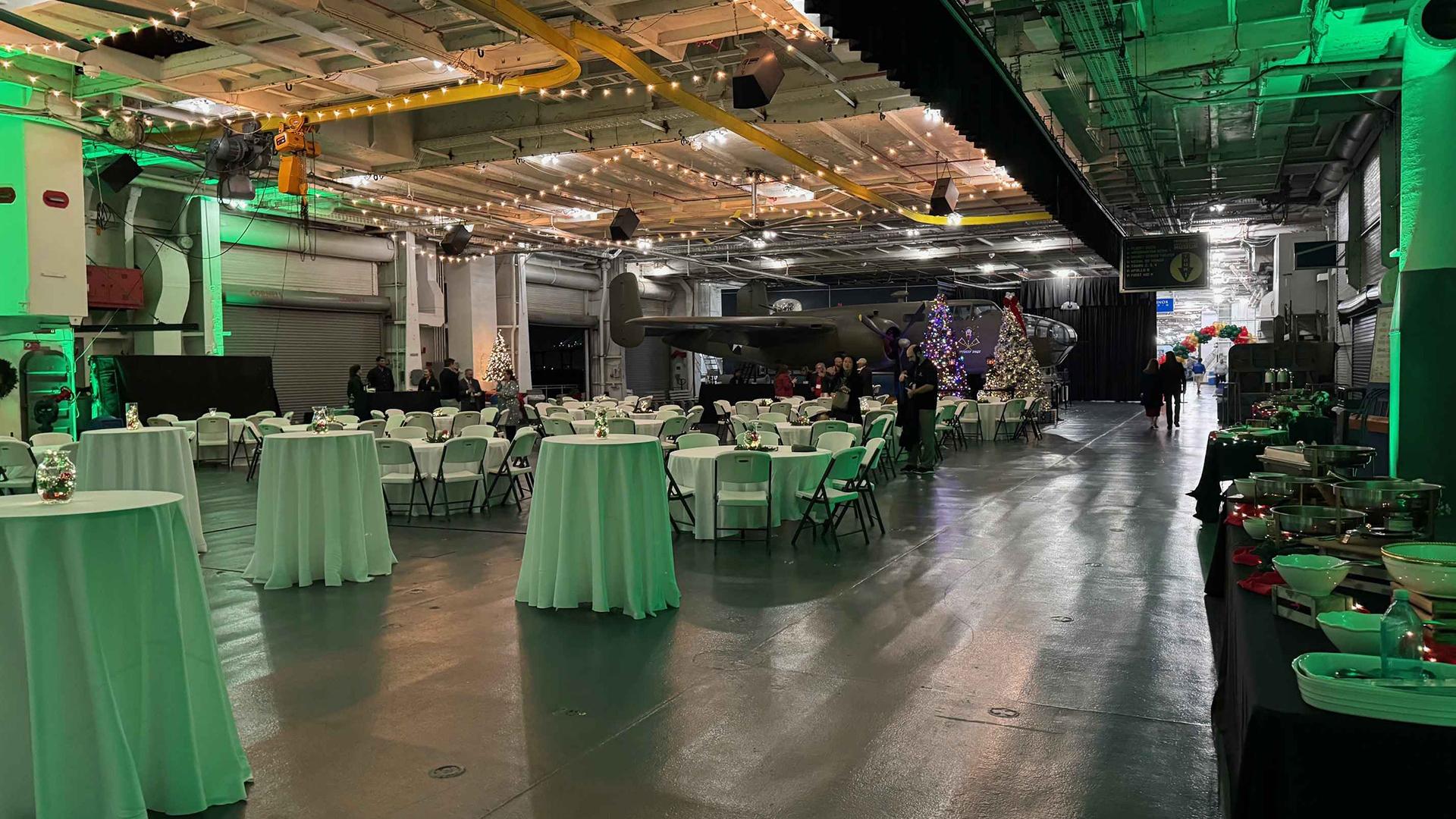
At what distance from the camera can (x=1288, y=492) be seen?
305 cm

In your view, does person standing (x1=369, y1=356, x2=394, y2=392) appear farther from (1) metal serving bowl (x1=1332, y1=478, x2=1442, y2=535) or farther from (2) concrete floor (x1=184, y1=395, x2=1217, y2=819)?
(1) metal serving bowl (x1=1332, y1=478, x2=1442, y2=535)

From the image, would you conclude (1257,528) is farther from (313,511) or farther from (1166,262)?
(1166,262)

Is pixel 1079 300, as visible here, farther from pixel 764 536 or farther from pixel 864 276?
pixel 764 536

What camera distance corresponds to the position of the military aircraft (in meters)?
20.1

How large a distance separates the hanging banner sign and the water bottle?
14.0 meters

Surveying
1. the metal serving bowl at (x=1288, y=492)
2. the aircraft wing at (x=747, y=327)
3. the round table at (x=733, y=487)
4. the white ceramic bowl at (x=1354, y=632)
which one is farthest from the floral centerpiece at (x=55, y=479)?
the aircraft wing at (x=747, y=327)

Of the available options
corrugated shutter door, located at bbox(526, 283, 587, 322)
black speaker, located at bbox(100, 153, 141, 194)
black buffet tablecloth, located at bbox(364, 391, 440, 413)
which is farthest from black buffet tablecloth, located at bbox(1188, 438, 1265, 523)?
corrugated shutter door, located at bbox(526, 283, 587, 322)

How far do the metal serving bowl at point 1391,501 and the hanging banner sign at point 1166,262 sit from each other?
1252 centimetres

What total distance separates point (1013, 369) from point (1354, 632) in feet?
51.0

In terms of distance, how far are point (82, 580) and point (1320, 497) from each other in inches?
146

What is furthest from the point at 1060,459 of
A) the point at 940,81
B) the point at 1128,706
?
the point at 1128,706

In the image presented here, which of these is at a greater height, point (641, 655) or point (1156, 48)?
point (1156, 48)

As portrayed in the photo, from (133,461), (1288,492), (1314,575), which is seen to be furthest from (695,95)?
(1314,575)

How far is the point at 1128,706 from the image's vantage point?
3400 millimetres
